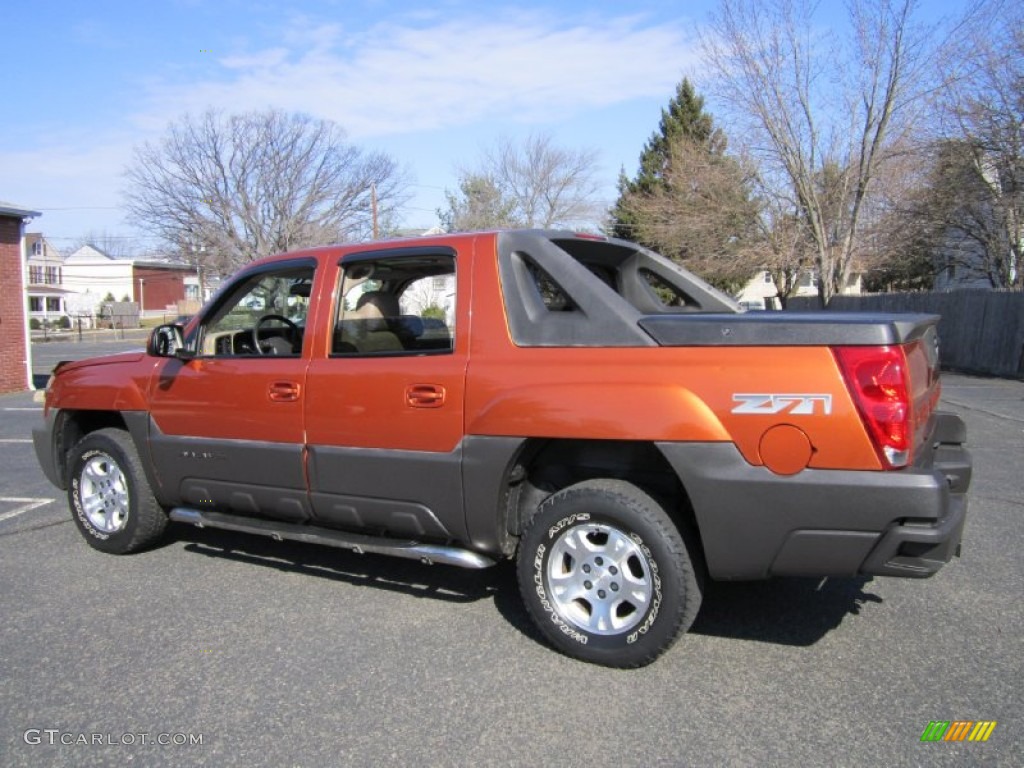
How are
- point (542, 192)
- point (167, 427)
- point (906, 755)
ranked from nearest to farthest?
point (906, 755) → point (167, 427) → point (542, 192)

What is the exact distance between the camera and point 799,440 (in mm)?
3070

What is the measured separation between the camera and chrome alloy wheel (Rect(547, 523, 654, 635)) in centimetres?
339

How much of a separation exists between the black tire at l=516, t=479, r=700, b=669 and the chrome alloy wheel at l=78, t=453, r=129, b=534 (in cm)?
284

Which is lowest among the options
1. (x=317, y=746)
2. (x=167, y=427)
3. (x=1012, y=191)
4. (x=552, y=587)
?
(x=317, y=746)

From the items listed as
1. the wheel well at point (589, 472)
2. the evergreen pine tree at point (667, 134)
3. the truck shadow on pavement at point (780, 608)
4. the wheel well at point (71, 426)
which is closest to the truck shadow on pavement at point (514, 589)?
the truck shadow on pavement at point (780, 608)

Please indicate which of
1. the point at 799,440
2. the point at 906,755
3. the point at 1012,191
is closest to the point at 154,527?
the point at 799,440

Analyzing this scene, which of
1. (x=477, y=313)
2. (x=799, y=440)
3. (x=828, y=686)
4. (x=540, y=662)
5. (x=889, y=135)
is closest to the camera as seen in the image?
(x=799, y=440)

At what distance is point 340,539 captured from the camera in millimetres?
4121

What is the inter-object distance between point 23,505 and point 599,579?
5.32m

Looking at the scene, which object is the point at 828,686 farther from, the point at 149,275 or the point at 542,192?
the point at 149,275

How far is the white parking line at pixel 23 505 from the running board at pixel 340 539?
226cm

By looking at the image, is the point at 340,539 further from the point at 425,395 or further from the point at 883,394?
the point at 883,394

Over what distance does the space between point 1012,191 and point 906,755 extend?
19978 mm

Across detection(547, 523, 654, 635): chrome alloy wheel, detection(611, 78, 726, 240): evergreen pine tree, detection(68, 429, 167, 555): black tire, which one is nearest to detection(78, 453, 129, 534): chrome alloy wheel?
detection(68, 429, 167, 555): black tire
